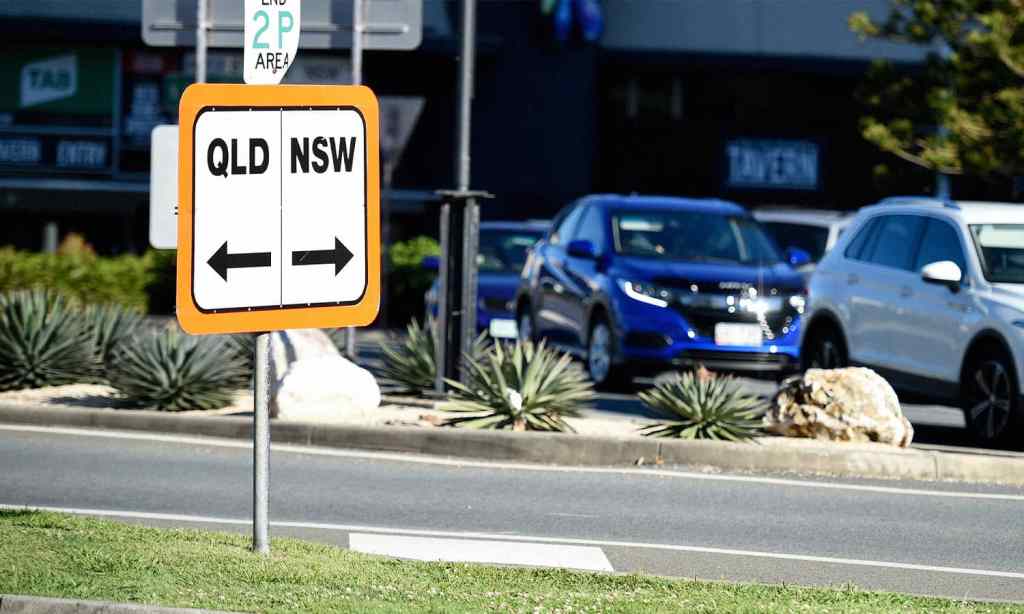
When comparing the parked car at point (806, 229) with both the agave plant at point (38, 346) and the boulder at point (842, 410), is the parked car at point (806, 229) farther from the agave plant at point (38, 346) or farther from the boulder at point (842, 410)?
the agave plant at point (38, 346)

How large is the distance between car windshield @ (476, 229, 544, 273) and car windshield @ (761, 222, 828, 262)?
3.03 meters

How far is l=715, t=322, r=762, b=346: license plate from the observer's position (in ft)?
57.9

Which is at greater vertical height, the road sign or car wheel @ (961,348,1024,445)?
the road sign

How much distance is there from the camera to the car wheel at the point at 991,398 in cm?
1333

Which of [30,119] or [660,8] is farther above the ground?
[660,8]

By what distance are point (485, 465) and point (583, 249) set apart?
19.7ft

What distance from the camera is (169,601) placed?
A: 6973mm

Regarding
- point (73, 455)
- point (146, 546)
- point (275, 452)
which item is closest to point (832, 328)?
point (275, 452)

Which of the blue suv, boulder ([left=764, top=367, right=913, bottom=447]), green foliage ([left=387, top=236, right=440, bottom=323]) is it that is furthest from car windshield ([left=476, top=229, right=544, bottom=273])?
boulder ([left=764, top=367, right=913, bottom=447])

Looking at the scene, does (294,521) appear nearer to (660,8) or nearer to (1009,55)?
(1009,55)

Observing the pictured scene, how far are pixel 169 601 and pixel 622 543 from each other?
324cm

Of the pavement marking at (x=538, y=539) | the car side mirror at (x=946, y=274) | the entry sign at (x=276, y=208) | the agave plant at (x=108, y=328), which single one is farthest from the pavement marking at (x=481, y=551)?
the agave plant at (x=108, y=328)

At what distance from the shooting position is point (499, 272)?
22.9 metres

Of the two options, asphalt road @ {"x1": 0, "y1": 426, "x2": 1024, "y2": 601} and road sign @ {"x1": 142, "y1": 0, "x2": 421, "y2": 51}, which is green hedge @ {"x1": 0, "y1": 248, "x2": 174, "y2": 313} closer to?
road sign @ {"x1": 142, "y1": 0, "x2": 421, "y2": 51}
